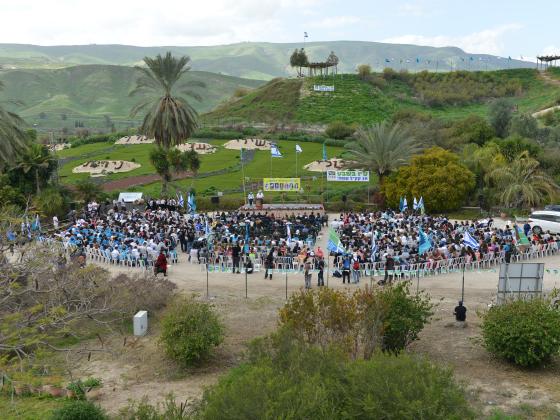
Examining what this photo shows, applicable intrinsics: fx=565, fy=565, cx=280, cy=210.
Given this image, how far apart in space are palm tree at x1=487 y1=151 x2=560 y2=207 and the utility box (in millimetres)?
28982

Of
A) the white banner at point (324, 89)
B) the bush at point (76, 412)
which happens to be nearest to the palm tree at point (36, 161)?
the bush at point (76, 412)

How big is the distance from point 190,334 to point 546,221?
2526 cm

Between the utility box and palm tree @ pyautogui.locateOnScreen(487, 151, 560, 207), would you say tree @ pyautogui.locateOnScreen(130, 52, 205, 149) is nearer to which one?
palm tree @ pyautogui.locateOnScreen(487, 151, 560, 207)

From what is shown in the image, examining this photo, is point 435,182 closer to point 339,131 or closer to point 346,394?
point 346,394

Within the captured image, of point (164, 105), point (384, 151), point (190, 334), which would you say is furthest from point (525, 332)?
point (164, 105)

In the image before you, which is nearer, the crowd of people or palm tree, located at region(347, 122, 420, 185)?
the crowd of people

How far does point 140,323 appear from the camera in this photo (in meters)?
19.0

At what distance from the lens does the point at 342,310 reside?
14.6 meters

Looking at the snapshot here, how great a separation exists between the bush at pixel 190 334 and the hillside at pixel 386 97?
82.2 m

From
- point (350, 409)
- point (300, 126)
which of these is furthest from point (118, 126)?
point (350, 409)

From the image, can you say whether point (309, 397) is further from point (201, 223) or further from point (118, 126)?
point (118, 126)

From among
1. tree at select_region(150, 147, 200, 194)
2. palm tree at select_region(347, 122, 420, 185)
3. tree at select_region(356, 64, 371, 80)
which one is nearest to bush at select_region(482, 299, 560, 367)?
palm tree at select_region(347, 122, 420, 185)

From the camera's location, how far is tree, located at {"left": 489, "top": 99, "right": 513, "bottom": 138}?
222 ft

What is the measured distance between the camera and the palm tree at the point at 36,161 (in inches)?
1635
